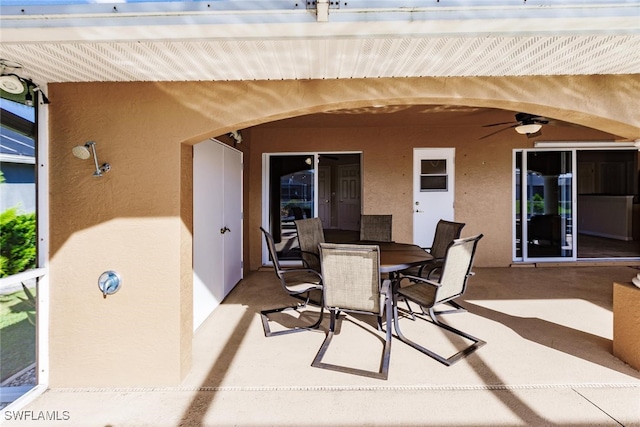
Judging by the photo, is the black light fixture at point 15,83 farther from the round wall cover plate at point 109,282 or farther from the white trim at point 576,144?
the white trim at point 576,144

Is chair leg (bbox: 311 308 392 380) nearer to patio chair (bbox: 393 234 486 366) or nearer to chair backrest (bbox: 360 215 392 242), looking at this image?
patio chair (bbox: 393 234 486 366)

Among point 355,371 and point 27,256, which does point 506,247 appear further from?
point 27,256

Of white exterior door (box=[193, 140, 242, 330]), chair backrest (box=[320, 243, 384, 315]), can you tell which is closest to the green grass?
white exterior door (box=[193, 140, 242, 330])

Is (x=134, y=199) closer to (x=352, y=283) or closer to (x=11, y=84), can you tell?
(x=11, y=84)

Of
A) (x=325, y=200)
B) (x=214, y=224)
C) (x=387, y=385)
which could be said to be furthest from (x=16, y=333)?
(x=325, y=200)

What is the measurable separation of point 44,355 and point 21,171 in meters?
1.31

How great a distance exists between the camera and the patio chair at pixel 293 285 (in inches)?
117

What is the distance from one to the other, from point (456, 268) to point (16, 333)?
4064mm

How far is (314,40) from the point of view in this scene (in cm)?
163

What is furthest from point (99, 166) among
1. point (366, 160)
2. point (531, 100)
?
point (366, 160)

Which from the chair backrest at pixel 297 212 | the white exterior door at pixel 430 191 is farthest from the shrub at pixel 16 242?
the white exterior door at pixel 430 191

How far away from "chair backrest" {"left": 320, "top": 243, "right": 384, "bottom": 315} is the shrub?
2.11 m

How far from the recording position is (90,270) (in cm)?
218

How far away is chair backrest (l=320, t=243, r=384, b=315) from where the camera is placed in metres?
2.30
